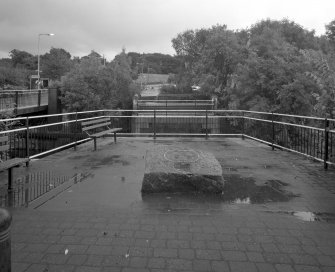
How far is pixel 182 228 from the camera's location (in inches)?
183

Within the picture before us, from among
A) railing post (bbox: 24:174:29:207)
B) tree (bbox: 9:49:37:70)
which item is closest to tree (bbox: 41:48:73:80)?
tree (bbox: 9:49:37:70)

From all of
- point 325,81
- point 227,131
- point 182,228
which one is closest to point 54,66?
point 227,131

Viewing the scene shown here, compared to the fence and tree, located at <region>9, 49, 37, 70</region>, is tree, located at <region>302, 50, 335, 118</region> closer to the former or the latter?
the fence

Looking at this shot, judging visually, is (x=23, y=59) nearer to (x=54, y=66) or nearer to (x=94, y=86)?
(x=54, y=66)

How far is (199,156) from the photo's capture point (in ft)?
23.1

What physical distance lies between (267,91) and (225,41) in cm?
1568

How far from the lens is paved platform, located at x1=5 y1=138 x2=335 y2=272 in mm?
3748

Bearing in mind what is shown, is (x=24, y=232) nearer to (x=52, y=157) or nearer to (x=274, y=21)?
(x=52, y=157)

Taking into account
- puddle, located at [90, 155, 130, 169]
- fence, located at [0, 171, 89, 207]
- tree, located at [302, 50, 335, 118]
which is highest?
tree, located at [302, 50, 335, 118]

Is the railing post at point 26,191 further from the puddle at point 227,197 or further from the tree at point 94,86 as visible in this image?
the tree at point 94,86

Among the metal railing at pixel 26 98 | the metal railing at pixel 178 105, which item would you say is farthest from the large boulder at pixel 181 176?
the metal railing at pixel 178 105

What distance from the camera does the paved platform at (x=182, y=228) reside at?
3748mm

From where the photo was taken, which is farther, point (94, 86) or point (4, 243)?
point (94, 86)

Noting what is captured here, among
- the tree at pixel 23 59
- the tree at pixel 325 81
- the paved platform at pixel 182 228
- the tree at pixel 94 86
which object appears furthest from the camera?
the tree at pixel 23 59
